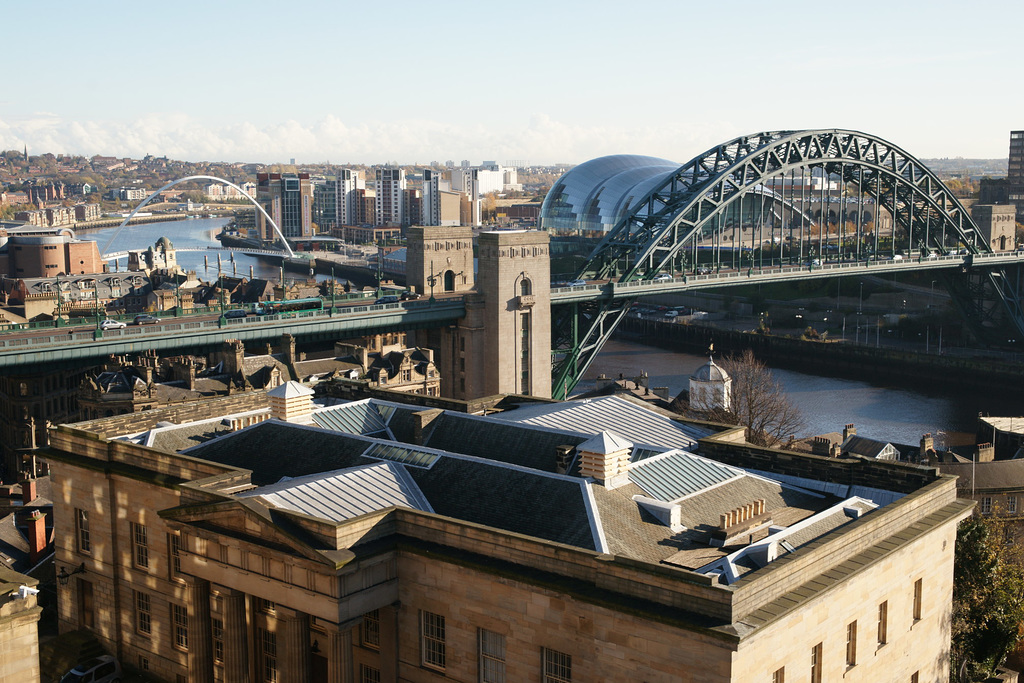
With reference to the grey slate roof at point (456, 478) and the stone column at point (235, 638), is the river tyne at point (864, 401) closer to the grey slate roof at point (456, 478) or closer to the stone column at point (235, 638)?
the grey slate roof at point (456, 478)

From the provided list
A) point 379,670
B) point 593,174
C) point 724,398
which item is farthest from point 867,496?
point 593,174

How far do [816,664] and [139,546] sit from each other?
16.8 m

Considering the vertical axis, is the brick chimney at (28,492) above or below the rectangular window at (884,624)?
below

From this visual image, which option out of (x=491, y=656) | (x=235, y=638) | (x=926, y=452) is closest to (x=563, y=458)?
(x=491, y=656)

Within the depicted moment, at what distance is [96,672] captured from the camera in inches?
1132

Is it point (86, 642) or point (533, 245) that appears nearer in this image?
point (86, 642)

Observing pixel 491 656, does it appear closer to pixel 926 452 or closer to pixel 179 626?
pixel 179 626

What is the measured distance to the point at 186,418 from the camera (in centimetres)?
3225

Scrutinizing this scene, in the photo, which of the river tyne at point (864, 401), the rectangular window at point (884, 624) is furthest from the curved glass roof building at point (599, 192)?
the rectangular window at point (884, 624)

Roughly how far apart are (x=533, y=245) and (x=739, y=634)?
4557cm

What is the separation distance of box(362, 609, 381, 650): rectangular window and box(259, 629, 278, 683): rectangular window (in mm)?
2354

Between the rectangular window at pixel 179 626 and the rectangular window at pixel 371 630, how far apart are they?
20.3ft

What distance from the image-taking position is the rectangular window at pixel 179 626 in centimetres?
2775

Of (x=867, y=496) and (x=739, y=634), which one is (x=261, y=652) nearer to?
(x=739, y=634)
